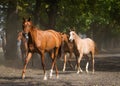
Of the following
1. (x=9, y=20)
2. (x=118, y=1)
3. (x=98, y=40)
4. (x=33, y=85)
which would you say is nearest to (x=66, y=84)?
(x=33, y=85)

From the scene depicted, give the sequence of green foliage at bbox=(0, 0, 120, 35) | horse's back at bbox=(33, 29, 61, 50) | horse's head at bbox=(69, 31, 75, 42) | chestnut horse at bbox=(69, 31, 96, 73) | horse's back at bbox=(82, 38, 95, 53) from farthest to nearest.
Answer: green foliage at bbox=(0, 0, 120, 35) < horse's back at bbox=(82, 38, 95, 53) < chestnut horse at bbox=(69, 31, 96, 73) < horse's head at bbox=(69, 31, 75, 42) < horse's back at bbox=(33, 29, 61, 50)

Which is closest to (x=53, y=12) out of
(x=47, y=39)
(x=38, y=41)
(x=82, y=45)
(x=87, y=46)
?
(x=87, y=46)

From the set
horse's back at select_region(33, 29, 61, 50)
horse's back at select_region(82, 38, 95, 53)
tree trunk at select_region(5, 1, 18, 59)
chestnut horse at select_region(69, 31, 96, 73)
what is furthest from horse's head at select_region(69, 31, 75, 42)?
tree trunk at select_region(5, 1, 18, 59)

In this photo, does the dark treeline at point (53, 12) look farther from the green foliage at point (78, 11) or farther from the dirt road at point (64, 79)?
the dirt road at point (64, 79)

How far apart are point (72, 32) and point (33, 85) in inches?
353

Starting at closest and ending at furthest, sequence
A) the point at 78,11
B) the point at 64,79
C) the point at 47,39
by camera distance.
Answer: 1. the point at 64,79
2. the point at 47,39
3. the point at 78,11

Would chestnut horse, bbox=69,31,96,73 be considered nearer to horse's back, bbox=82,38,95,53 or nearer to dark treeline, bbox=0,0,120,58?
horse's back, bbox=82,38,95,53

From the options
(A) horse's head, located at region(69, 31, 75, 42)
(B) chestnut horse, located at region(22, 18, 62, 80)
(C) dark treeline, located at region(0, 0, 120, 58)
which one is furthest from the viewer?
(C) dark treeline, located at region(0, 0, 120, 58)

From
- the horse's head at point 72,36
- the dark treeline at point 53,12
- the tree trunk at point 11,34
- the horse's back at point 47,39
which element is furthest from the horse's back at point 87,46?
the tree trunk at point 11,34

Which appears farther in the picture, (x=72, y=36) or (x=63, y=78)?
(x=72, y=36)

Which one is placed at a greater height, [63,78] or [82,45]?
[82,45]

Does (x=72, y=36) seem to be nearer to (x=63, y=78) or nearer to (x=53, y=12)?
(x=63, y=78)

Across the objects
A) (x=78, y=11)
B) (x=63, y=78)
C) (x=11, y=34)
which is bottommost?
(x=63, y=78)

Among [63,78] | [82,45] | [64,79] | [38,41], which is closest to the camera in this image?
[38,41]
